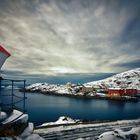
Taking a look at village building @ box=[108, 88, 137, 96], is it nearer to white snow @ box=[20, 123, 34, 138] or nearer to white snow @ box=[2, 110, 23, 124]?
white snow @ box=[20, 123, 34, 138]

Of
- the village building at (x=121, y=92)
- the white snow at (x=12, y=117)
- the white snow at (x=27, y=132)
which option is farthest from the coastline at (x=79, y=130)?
the village building at (x=121, y=92)

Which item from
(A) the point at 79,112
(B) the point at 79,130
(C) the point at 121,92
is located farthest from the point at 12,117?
(C) the point at 121,92

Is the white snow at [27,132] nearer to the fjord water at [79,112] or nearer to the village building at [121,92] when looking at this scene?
the fjord water at [79,112]

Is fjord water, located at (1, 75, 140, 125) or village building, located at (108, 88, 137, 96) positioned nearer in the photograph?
fjord water, located at (1, 75, 140, 125)

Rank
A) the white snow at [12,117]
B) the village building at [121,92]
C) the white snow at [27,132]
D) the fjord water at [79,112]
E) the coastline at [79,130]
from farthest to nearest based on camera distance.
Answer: the village building at [121,92] → the fjord water at [79,112] → the coastline at [79,130] → the white snow at [27,132] → the white snow at [12,117]

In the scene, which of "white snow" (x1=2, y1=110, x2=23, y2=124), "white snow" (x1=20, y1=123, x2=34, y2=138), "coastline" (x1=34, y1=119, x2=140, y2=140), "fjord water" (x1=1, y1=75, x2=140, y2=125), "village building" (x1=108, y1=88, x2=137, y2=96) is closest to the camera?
"white snow" (x1=2, y1=110, x2=23, y2=124)

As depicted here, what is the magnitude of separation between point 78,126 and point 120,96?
86.2 metres

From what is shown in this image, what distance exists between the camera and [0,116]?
776 cm

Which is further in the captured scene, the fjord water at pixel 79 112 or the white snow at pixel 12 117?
the fjord water at pixel 79 112

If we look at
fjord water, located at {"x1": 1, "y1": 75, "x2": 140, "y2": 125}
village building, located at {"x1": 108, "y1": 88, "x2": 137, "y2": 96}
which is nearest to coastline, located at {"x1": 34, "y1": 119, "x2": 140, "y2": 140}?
fjord water, located at {"x1": 1, "y1": 75, "x2": 140, "y2": 125}

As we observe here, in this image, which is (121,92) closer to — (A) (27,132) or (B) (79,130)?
(B) (79,130)

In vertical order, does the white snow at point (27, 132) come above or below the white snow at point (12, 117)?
below

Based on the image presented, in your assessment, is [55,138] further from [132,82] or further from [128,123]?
[132,82]

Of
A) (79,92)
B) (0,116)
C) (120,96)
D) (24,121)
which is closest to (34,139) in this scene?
(24,121)
